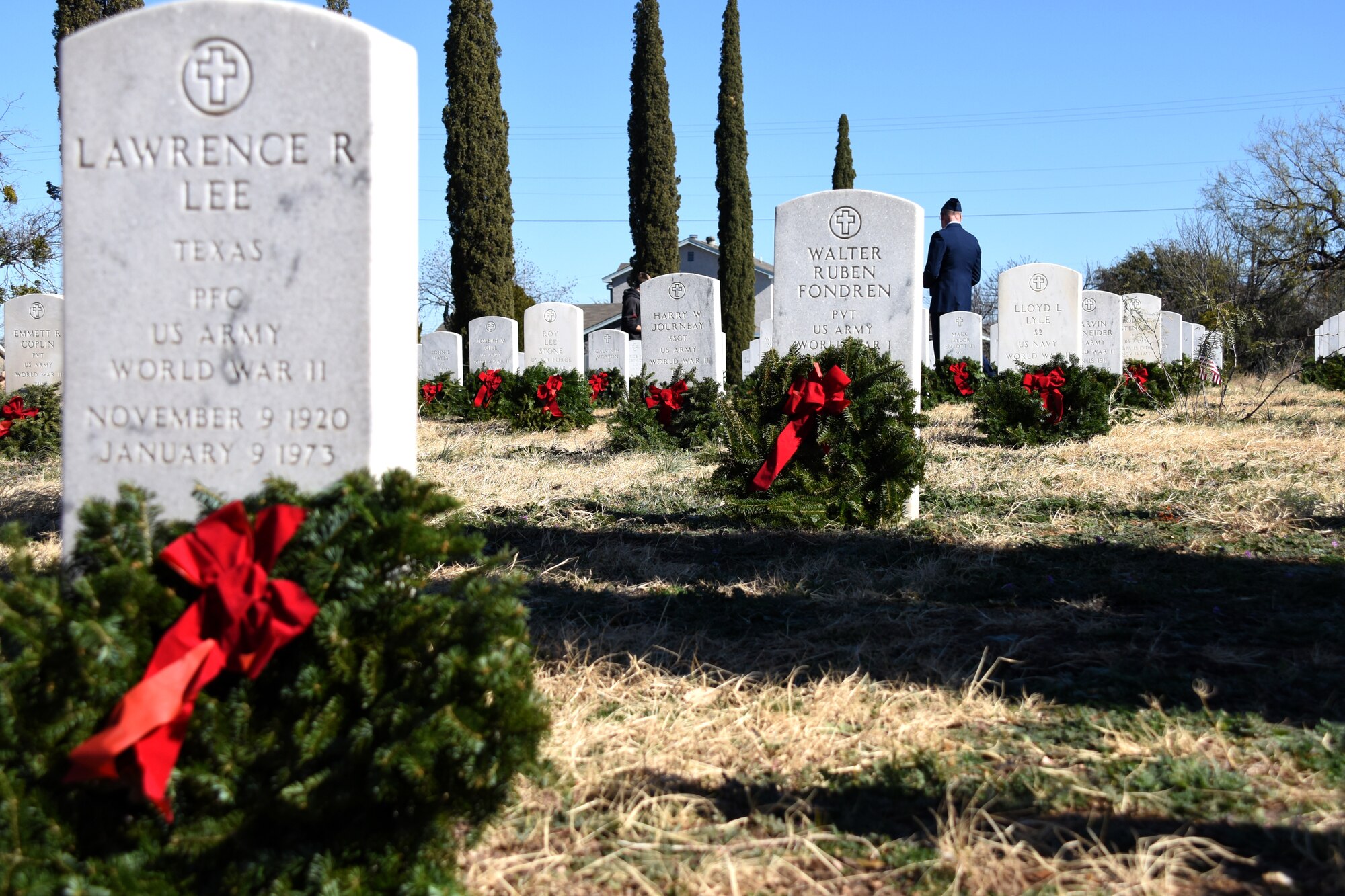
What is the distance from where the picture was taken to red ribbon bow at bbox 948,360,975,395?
51.6 feet

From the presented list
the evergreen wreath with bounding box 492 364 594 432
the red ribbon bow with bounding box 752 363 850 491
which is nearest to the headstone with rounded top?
the red ribbon bow with bounding box 752 363 850 491

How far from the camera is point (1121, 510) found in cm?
576

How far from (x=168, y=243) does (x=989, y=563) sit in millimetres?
3440

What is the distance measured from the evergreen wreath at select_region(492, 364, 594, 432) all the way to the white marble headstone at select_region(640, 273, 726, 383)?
1.47m

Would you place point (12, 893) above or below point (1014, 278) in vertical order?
below

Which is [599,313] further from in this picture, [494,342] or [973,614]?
[973,614]

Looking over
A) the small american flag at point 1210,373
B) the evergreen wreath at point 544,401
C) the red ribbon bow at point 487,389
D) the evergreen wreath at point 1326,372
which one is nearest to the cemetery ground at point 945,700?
the evergreen wreath at point 544,401

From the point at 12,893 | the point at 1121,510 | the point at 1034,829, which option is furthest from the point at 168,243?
the point at 1121,510

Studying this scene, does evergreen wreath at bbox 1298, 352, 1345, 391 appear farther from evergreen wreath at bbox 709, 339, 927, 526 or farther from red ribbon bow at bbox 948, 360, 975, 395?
evergreen wreath at bbox 709, 339, 927, 526

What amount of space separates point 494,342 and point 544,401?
4004 millimetres

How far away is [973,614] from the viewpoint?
3.90m

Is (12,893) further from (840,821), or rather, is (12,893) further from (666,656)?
(666,656)

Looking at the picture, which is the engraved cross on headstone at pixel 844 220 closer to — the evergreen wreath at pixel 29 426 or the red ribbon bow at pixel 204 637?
the red ribbon bow at pixel 204 637

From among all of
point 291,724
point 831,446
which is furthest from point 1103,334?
point 291,724
